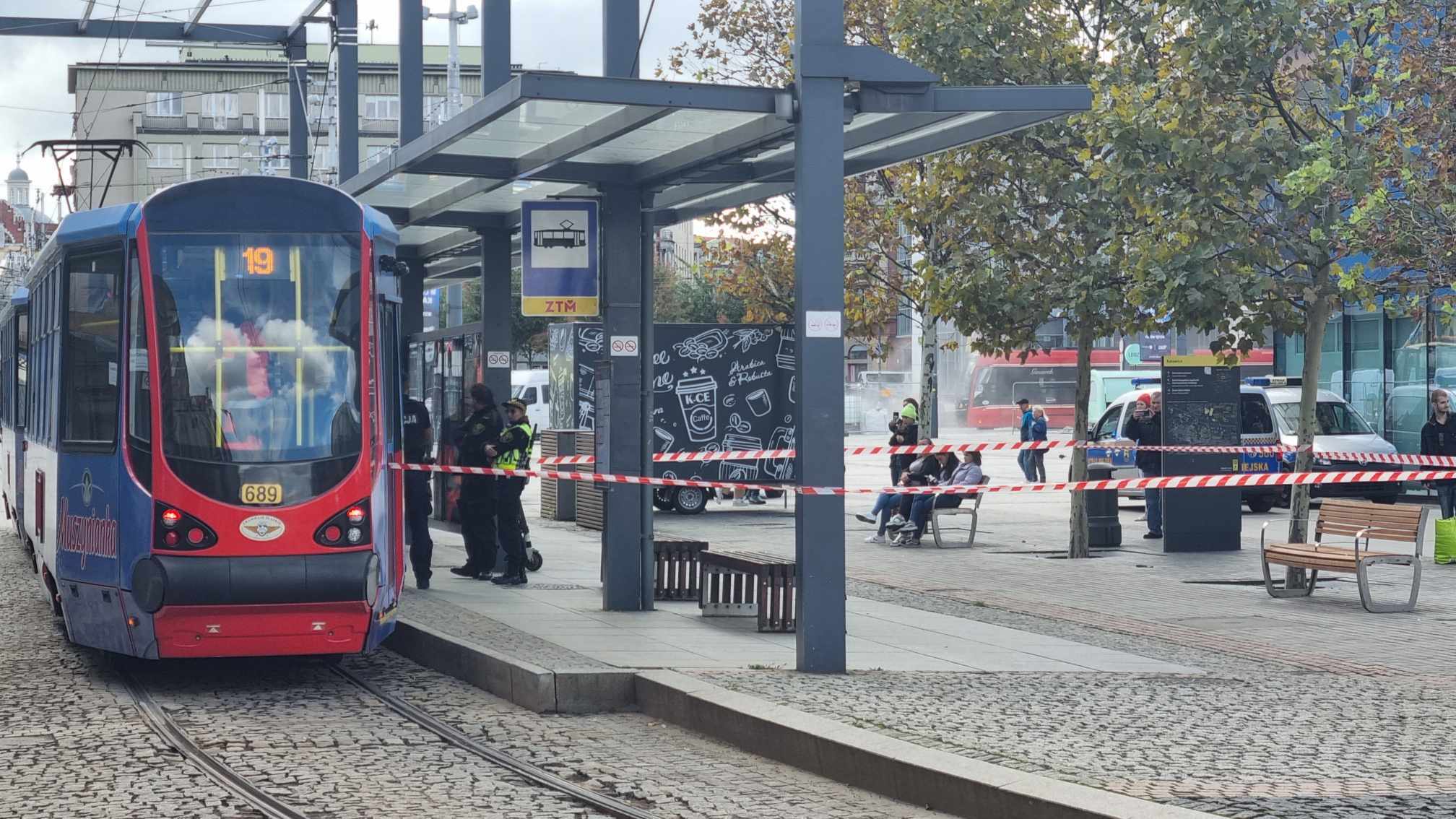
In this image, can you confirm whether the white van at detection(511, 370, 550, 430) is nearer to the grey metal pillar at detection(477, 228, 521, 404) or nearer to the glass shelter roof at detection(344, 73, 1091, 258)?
the grey metal pillar at detection(477, 228, 521, 404)

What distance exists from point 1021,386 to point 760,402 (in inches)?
1583

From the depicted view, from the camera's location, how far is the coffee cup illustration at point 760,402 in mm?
26141

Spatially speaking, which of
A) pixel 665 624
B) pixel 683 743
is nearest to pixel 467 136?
pixel 665 624

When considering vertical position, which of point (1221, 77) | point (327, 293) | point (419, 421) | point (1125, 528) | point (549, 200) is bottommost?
point (1125, 528)

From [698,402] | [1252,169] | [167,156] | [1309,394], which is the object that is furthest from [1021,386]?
[167,156]

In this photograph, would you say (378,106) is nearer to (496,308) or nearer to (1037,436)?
(1037,436)

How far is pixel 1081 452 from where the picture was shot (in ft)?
64.1

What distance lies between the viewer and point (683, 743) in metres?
8.49

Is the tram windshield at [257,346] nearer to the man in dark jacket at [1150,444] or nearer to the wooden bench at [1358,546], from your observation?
the wooden bench at [1358,546]

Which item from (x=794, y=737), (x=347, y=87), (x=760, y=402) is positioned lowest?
(x=794, y=737)

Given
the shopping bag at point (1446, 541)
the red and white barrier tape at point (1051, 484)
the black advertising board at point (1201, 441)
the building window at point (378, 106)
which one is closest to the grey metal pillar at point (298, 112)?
the red and white barrier tape at point (1051, 484)

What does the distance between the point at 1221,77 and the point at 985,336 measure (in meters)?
4.13

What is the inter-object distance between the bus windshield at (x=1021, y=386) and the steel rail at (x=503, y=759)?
5550cm

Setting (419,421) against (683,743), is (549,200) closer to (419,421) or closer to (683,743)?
(419,421)
